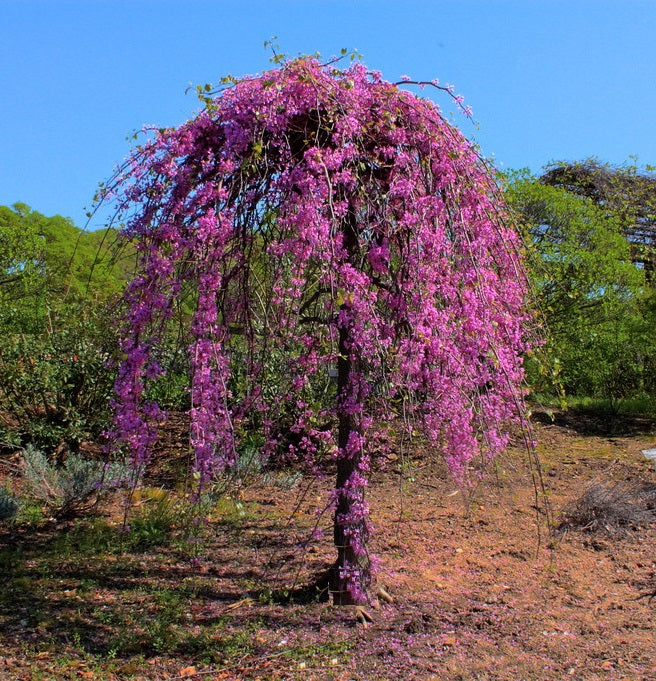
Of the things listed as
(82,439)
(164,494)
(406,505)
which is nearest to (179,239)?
(164,494)

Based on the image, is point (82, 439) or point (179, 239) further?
point (82, 439)

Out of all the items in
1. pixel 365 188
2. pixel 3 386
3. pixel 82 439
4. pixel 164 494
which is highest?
pixel 365 188

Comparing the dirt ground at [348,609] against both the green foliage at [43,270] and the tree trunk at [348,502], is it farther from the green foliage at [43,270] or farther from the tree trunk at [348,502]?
the green foliage at [43,270]

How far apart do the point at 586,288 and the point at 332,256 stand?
25.0 ft

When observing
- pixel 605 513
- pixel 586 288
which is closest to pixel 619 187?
pixel 586 288

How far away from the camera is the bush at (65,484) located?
511cm

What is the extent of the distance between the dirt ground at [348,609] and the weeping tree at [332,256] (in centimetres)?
45

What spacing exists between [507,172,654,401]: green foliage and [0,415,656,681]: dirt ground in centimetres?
417

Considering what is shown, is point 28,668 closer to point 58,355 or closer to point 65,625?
point 65,625

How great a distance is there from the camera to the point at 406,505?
5637 mm

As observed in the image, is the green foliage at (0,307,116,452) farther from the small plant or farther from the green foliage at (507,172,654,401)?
the green foliage at (507,172,654,401)

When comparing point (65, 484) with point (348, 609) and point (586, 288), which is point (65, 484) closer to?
point (348, 609)

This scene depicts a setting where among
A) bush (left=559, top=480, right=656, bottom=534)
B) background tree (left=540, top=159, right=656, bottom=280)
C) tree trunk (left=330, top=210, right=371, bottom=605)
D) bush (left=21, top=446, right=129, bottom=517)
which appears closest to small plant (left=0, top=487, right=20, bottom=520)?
bush (left=21, top=446, right=129, bottom=517)

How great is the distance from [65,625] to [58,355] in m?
3.51
